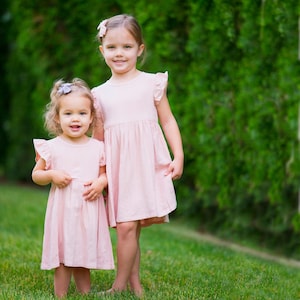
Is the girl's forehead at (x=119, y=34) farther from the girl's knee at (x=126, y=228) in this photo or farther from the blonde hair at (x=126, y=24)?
the girl's knee at (x=126, y=228)

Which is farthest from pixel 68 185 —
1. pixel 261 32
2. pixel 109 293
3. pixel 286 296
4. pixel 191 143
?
pixel 191 143

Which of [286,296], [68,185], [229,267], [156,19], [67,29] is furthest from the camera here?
[67,29]

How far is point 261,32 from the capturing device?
633cm

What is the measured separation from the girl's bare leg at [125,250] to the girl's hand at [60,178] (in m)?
0.37

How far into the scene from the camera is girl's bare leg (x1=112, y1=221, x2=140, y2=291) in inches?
155

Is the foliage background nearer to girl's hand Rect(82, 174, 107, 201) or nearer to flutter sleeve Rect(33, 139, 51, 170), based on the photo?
girl's hand Rect(82, 174, 107, 201)

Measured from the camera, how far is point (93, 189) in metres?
3.82

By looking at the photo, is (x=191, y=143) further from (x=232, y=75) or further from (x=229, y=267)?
(x=229, y=267)

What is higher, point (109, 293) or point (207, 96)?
point (207, 96)

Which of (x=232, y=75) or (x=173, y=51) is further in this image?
(x=173, y=51)

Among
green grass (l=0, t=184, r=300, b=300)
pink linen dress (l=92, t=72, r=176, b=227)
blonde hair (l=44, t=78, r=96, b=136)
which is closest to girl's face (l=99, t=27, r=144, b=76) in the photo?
pink linen dress (l=92, t=72, r=176, b=227)

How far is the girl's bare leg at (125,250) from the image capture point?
393 centimetres

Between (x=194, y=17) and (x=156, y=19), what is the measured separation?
61 centimetres

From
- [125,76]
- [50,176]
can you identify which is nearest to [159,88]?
[125,76]
